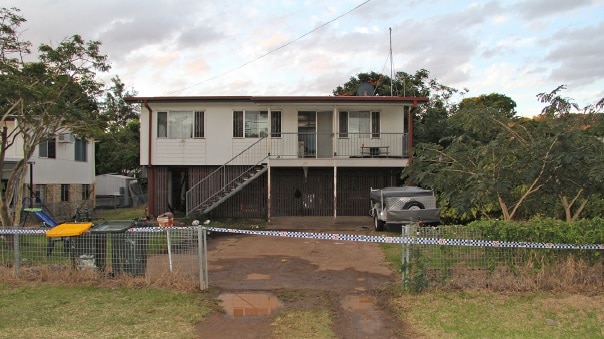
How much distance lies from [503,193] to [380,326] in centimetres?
377

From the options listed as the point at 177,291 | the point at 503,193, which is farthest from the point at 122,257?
the point at 503,193

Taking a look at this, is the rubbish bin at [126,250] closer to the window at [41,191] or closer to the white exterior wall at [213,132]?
the white exterior wall at [213,132]

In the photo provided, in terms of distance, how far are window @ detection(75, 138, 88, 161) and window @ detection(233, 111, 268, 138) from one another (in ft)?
38.8

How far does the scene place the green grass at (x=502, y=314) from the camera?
5301 mm

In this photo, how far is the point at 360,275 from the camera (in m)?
8.67

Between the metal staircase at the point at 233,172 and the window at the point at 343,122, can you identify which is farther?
the window at the point at 343,122

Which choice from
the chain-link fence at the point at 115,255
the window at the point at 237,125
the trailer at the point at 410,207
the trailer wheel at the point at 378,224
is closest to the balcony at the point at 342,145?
the window at the point at 237,125

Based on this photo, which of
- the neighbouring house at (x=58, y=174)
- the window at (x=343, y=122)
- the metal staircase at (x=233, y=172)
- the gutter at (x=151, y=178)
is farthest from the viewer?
the neighbouring house at (x=58, y=174)

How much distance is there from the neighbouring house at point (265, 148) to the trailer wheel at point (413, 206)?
4.57m

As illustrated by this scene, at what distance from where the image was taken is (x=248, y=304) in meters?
6.65

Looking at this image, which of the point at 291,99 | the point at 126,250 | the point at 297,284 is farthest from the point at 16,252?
the point at 291,99

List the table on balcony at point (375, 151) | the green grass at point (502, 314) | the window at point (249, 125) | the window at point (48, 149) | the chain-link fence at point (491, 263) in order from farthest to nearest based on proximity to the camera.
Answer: the window at point (48, 149) < the window at point (249, 125) < the table on balcony at point (375, 151) < the chain-link fence at point (491, 263) < the green grass at point (502, 314)

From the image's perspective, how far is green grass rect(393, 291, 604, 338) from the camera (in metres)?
5.30

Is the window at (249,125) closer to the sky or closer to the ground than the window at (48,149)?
closer to the sky
